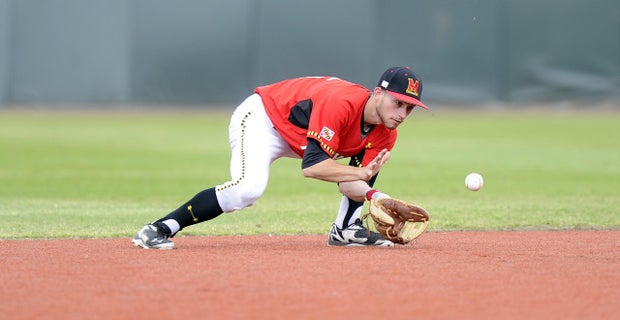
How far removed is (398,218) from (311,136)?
74 cm

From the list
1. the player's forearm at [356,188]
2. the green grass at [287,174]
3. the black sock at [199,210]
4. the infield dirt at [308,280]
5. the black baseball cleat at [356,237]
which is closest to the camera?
the infield dirt at [308,280]

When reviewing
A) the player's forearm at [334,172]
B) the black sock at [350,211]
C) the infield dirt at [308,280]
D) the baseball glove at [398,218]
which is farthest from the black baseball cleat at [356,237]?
the player's forearm at [334,172]

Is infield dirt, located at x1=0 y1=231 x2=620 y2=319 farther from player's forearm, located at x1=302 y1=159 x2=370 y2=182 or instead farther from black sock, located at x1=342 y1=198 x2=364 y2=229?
player's forearm, located at x1=302 y1=159 x2=370 y2=182

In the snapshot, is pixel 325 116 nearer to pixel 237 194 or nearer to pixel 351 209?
pixel 237 194

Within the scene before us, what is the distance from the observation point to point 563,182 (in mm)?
11094

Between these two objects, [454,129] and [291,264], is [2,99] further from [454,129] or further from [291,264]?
[291,264]

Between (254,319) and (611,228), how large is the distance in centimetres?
427

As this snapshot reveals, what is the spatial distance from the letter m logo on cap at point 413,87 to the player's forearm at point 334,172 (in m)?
0.51

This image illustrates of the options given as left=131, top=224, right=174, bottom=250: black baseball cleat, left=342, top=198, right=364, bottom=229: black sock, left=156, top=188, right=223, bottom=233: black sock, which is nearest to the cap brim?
left=342, top=198, right=364, bottom=229: black sock

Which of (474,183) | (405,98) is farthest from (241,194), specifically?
(474,183)

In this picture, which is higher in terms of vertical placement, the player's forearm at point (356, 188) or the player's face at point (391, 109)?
the player's face at point (391, 109)

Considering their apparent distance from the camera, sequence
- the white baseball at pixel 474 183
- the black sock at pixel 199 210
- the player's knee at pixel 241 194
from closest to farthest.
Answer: the player's knee at pixel 241 194
the black sock at pixel 199 210
the white baseball at pixel 474 183

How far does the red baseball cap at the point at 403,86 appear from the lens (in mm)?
5613

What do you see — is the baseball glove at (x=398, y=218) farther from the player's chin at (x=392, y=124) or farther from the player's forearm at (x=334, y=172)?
the player's chin at (x=392, y=124)
